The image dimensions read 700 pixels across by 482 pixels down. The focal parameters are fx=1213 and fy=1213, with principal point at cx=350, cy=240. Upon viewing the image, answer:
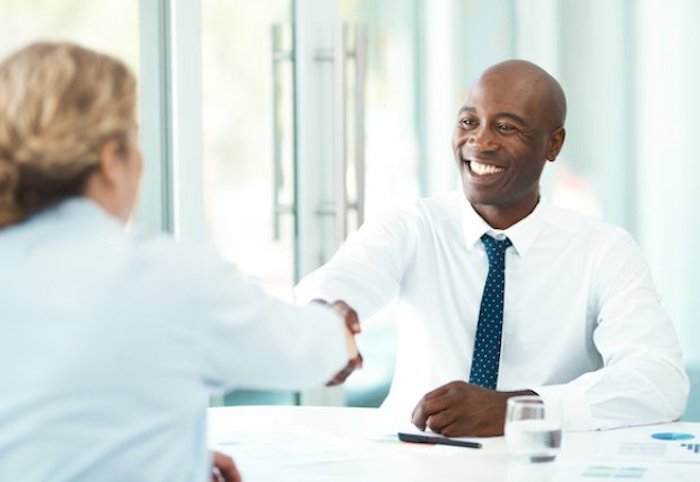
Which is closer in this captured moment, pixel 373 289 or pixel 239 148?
pixel 373 289

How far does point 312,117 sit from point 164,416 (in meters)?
2.78

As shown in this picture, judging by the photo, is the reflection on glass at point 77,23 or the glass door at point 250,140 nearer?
the reflection on glass at point 77,23

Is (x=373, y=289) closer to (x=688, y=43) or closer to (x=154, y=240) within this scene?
(x=154, y=240)

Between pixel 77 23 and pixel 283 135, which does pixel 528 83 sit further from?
pixel 283 135

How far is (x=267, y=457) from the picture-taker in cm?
210

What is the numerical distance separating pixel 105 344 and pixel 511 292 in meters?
1.57

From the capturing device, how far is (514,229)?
2.82m

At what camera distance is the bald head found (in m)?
2.91

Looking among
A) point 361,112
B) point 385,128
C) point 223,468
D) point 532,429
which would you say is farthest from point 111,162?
point 385,128

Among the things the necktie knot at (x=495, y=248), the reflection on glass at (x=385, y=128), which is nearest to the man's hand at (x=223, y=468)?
the necktie knot at (x=495, y=248)

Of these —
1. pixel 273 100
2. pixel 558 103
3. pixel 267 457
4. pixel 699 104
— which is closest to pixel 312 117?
pixel 273 100

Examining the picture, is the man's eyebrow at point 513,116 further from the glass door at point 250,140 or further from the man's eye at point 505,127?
the glass door at point 250,140

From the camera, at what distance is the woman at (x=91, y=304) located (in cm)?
133

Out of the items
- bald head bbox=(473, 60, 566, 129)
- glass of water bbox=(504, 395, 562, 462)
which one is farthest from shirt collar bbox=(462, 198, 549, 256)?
glass of water bbox=(504, 395, 562, 462)
